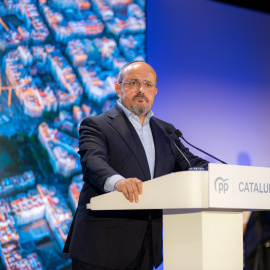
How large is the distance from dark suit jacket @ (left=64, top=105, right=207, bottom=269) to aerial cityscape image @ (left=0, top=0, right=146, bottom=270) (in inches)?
51.0

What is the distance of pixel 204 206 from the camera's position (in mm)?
1798

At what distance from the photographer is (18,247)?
3826 millimetres

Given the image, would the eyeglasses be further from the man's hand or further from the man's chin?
the man's hand

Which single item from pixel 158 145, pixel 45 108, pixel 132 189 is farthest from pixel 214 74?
pixel 132 189

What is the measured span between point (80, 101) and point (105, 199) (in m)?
2.27

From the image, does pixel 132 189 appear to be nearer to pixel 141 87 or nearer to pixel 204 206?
pixel 204 206

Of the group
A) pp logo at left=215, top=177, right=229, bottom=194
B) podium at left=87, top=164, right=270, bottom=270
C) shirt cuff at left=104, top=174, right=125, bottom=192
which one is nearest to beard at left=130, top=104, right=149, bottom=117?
shirt cuff at left=104, top=174, right=125, bottom=192

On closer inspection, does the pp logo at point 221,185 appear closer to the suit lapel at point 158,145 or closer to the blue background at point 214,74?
the suit lapel at point 158,145

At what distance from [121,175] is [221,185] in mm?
801

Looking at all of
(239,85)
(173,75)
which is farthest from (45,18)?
(239,85)

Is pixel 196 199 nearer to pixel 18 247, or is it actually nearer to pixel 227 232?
pixel 227 232

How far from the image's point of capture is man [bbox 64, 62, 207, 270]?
7.93ft

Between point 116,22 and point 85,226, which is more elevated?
point 116,22

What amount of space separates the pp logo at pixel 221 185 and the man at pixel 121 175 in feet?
1.75
